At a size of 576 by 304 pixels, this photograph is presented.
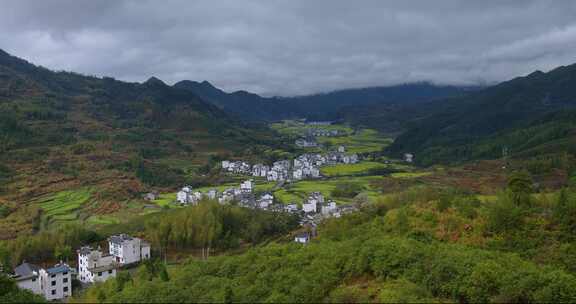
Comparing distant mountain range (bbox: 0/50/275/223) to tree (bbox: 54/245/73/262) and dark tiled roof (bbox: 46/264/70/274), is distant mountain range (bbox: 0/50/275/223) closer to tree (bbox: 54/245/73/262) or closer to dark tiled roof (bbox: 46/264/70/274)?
tree (bbox: 54/245/73/262)

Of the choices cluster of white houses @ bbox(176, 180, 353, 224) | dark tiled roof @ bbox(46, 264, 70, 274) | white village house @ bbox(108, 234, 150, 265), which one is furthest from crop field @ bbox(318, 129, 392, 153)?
dark tiled roof @ bbox(46, 264, 70, 274)

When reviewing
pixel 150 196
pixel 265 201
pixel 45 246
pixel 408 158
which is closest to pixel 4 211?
pixel 45 246

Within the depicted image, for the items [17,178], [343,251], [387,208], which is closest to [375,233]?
[343,251]

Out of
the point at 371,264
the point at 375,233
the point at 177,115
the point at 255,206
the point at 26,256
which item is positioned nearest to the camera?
the point at 371,264

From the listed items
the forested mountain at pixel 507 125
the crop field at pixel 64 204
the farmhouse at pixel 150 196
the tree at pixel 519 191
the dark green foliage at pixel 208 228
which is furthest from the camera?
the forested mountain at pixel 507 125

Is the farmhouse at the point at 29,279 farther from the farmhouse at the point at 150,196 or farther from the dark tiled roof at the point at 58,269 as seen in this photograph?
the farmhouse at the point at 150,196

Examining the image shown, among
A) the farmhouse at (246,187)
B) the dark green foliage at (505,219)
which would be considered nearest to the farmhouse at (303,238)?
the dark green foliage at (505,219)

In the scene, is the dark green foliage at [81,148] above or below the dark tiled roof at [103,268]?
above

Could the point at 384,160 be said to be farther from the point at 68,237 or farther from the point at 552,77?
the point at 552,77
